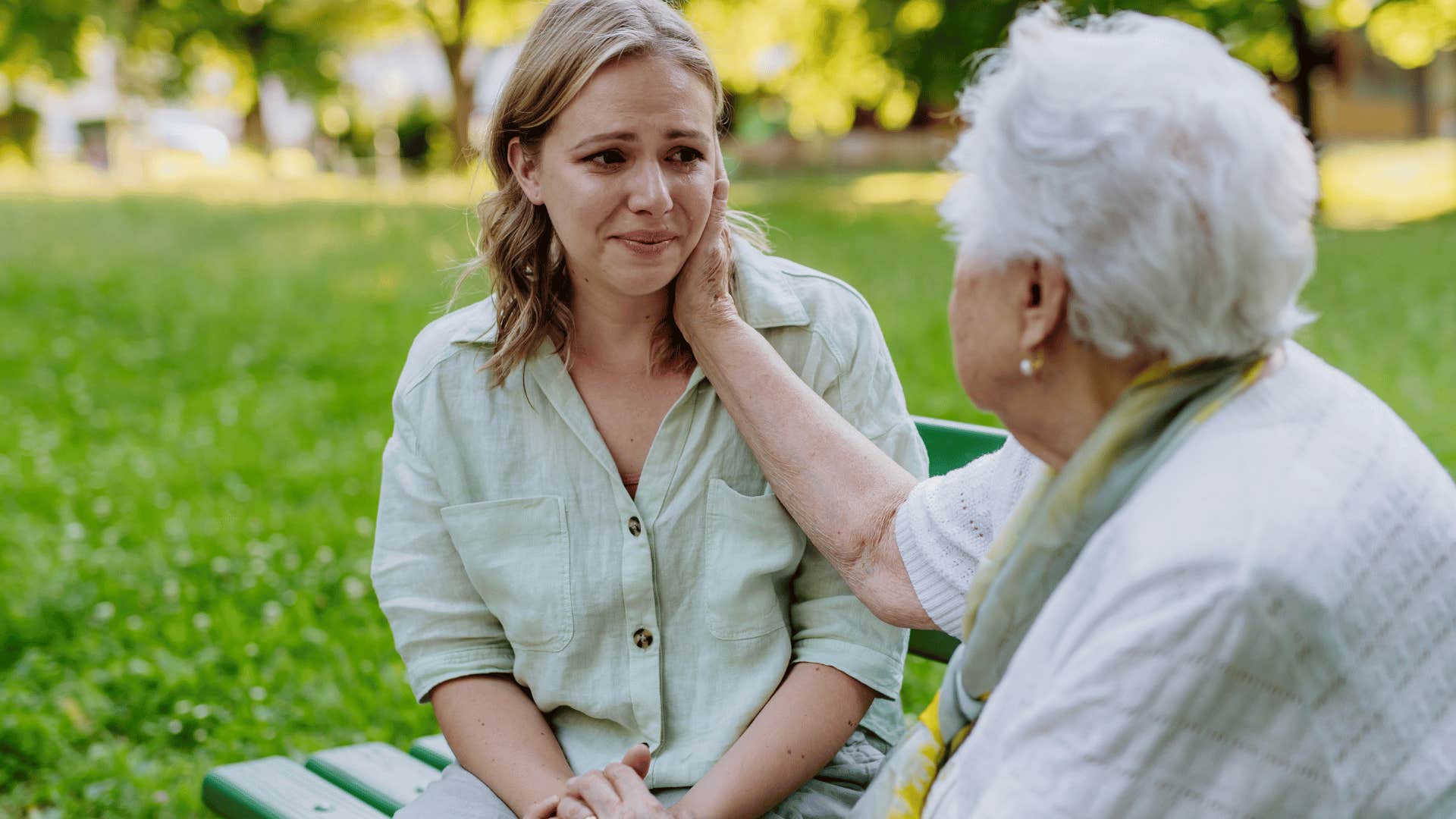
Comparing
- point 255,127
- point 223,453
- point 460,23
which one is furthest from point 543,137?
point 255,127

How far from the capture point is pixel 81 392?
7926mm

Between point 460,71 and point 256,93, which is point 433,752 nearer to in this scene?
point 460,71

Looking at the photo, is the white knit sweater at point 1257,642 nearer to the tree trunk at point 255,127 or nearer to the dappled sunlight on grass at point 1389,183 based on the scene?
the dappled sunlight on grass at point 1389,183

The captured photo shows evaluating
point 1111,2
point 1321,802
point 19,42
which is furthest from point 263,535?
point 19,42

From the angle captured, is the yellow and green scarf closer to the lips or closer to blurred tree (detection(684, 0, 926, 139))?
the lips

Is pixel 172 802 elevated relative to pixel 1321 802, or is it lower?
lower

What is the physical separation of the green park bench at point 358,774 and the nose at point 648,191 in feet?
3.10

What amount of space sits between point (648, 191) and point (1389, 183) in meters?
26.1

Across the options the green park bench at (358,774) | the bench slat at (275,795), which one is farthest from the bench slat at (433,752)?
the bench slat at (275,795)

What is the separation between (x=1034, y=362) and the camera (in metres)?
1.63

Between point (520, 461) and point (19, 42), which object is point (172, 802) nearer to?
A: point (520, 461)

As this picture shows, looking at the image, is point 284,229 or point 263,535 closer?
point 263,535

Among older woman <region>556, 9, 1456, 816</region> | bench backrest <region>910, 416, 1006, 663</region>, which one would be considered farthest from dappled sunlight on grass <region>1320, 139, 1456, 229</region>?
older woman <region>556, 9, 1456, 816</region>

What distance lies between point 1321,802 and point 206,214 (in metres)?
16.2
